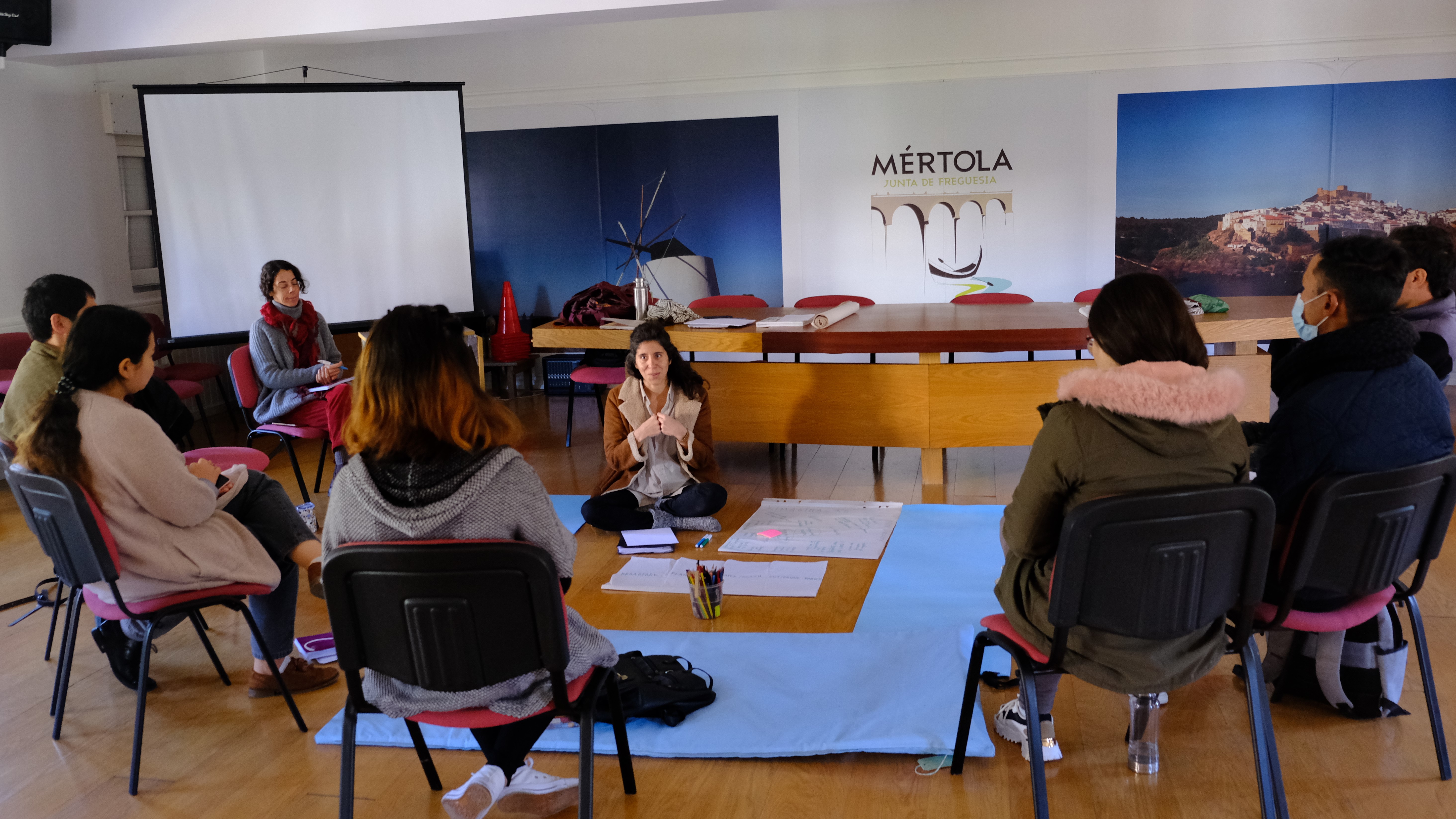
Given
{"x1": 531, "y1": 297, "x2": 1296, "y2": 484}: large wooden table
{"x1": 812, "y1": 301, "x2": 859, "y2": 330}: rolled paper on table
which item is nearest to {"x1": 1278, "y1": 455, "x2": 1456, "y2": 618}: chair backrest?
{"x1": 531, "y1": 297, "x2": 1296, "y2": 484}: large wooden table

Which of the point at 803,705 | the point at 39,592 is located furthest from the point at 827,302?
the point at 39,592

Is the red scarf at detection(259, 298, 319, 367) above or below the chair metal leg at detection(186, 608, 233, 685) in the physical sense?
above

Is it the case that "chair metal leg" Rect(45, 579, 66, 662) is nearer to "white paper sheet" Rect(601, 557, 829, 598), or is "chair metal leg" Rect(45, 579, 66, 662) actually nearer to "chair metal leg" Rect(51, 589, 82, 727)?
"chair metal leg" Rect(51, 589, 82, 727)

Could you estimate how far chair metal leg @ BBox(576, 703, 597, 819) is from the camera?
5.97 feet

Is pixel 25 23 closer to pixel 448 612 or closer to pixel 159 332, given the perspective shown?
pixel 159 332

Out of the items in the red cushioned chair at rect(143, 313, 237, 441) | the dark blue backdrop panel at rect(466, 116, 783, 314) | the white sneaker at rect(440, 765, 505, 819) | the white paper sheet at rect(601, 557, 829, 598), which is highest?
the dark blue backdrop panel at rect(466, 116, 783, 314)

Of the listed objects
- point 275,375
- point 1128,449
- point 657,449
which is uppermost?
point 1128,449

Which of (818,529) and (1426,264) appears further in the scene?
(818,529)

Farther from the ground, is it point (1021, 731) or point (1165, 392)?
point (1165, 392)

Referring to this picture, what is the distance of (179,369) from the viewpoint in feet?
19.3

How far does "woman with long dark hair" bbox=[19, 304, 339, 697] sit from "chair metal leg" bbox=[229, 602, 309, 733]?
57 millimetres

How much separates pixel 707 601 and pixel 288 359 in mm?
2523

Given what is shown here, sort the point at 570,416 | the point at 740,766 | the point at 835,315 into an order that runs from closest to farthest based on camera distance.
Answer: the point at 740,766, the point at 835,315, the point at 570,416

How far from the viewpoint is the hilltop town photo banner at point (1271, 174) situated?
6.29 metres
